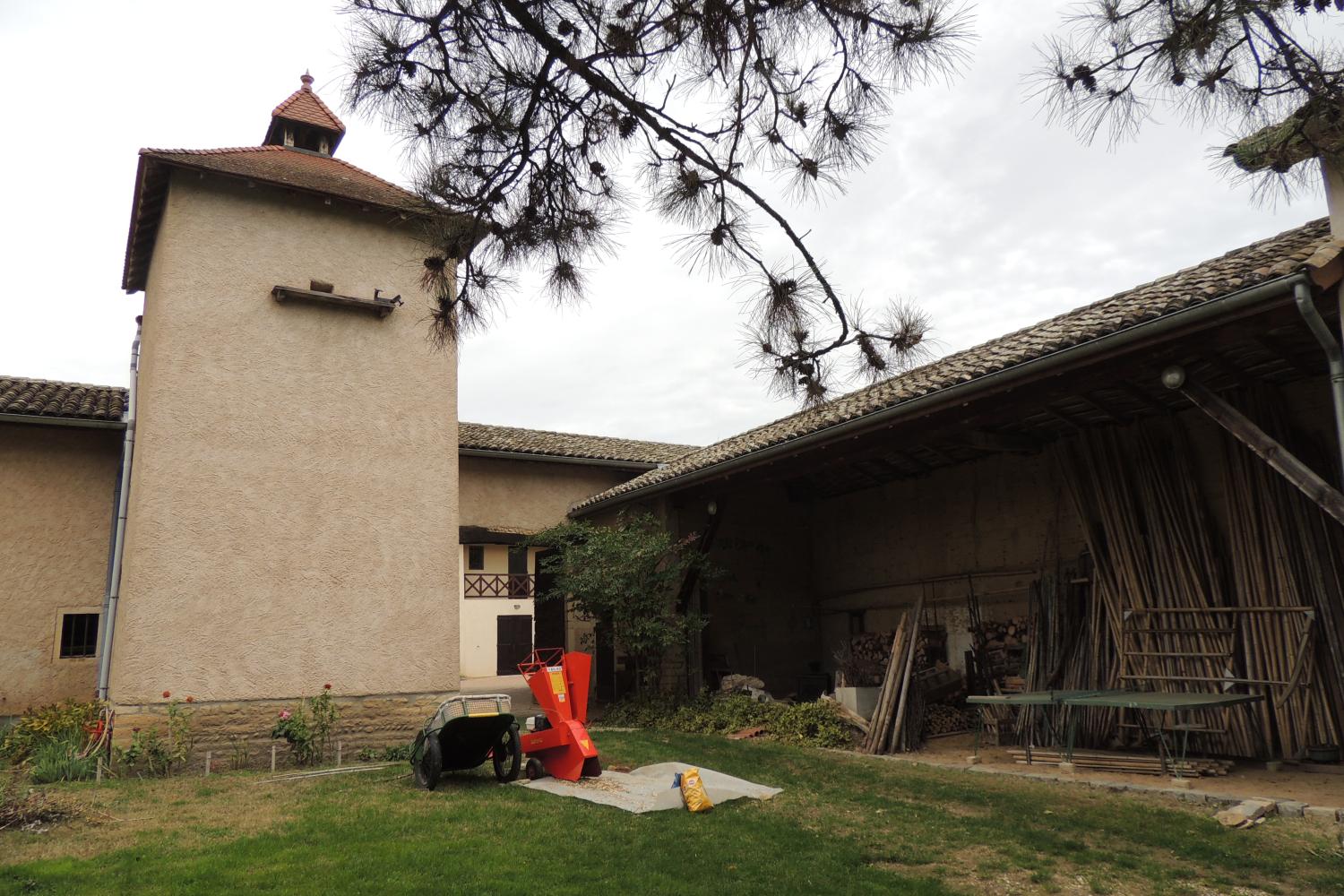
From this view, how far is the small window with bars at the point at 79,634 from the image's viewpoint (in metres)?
10.9

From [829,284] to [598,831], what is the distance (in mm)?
3790

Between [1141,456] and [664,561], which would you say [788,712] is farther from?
[1141,456]

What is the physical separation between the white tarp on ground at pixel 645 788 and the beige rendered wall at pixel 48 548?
22.4 feet

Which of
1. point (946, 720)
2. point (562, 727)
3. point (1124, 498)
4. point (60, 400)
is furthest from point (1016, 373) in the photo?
point (60, 400)

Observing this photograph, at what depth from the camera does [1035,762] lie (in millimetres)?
8234

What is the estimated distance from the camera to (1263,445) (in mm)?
6734

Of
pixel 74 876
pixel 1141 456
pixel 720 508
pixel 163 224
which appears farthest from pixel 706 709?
pixel 163 224

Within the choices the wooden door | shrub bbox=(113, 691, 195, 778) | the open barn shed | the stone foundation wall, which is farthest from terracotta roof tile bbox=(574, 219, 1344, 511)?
the wooden door

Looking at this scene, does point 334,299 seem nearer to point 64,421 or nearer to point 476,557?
point 64,421

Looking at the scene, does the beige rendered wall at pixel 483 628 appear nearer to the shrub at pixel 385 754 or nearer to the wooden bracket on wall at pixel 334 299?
the shrub at pixel 385 754

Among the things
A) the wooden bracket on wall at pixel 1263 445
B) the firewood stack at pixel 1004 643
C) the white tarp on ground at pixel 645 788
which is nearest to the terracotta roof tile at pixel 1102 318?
the wooden bracket on wall at pixel 1263 445

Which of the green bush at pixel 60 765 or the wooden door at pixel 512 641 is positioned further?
the wooden door at pixel 512 641

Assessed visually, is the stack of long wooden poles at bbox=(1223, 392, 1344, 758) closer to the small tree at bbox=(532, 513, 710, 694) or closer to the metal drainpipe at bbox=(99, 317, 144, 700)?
the small tree at bbox=(532, 513, 710, 694)

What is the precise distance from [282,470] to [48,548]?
12.2ft
